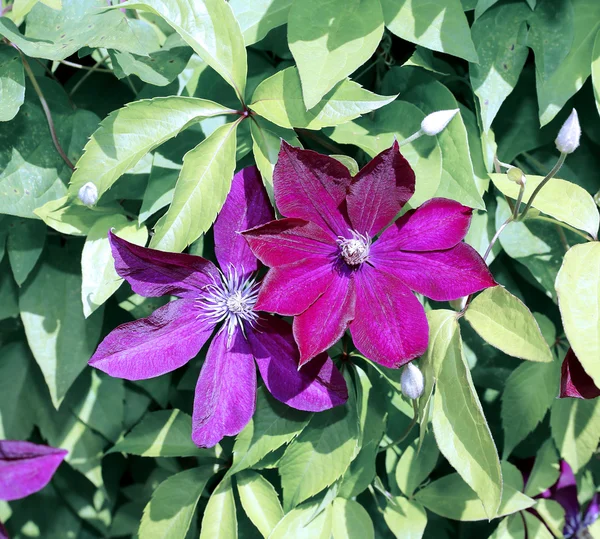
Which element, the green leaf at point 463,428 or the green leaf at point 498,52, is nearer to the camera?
Answer: the green leaf at point 463,428

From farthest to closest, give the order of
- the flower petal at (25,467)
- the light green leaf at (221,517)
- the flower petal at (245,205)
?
1. the light green leaf at (221,517)
2. the flower petal at (245,205)
3. the flower petal at (25,467)

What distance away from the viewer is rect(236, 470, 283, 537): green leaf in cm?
71

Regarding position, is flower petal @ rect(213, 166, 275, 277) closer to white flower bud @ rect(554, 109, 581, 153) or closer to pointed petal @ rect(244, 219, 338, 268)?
pointed petal @ rect(244, 219, 338, 268)

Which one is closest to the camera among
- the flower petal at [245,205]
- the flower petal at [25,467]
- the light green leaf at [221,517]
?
the flower petal at [25,467]

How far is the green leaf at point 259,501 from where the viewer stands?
708mm

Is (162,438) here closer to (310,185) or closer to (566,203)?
(310,185)

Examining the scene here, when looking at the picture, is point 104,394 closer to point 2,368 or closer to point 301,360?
point 2,368

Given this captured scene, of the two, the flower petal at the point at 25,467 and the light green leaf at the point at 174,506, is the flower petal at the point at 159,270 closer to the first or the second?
the flower petal at the point at 25,467

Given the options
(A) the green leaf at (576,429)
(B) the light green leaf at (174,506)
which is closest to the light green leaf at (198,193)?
(B) the light green leaf at (174,506)

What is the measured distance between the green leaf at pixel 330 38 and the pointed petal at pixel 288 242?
0.12m

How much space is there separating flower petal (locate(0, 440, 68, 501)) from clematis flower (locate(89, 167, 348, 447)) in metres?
0.09

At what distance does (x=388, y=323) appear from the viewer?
56cm

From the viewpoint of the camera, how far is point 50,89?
0.72 m

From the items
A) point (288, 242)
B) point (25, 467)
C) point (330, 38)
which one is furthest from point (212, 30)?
point (25, 467)
